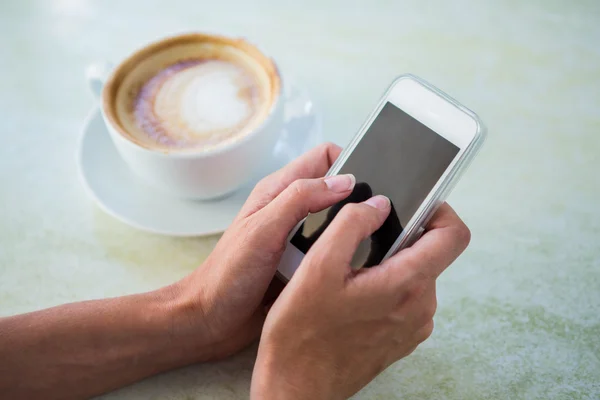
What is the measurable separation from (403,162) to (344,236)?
126 mm

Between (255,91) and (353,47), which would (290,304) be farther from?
(353,47)

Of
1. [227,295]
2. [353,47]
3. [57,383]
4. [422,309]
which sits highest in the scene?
[353,47]

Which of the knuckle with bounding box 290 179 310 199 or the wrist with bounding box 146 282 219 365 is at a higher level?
the knuckle with bounding box 290 179 310 199

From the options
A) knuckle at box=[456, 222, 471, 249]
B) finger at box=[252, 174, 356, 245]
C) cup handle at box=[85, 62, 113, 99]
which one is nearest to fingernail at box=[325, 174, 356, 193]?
finger at box=[252, 174, 356, 245]

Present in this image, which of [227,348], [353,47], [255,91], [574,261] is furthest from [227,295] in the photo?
[353,47]

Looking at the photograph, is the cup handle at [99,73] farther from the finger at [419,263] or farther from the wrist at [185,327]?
the finger at [419,263]

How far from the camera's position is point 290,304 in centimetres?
48

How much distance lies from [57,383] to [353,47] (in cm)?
66

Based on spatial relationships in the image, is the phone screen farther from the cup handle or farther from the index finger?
the cup handle

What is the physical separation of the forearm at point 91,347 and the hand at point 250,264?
0.02m

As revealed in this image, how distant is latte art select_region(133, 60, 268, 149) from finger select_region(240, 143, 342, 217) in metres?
0.11

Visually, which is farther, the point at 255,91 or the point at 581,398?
the point at 255,91

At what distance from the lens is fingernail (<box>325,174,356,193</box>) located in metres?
0.54

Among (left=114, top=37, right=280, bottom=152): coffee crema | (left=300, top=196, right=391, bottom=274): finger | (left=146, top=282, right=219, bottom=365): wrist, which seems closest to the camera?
(left=300, top=196, right=391, bottom=274): finger
